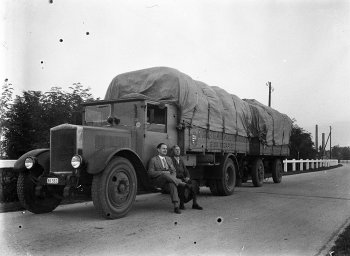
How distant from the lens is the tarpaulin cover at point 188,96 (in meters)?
9.07

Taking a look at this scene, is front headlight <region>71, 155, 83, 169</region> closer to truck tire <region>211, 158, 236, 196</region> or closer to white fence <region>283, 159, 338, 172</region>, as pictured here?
truck tire <region>211, 158, 236, 196</region>

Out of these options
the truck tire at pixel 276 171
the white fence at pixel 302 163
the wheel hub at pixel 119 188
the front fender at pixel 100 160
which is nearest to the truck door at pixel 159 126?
the wheel hub at pixel 119 188

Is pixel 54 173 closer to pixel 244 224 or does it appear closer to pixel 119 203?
pixel 119 203

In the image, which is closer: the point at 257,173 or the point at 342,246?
the point at 342,246

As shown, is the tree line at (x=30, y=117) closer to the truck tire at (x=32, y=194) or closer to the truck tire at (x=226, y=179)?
the truck tire at (x=32, y=194)

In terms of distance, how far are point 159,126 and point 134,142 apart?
2.80 feet

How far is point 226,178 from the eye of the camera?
1088cm

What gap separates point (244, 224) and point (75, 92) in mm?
6846

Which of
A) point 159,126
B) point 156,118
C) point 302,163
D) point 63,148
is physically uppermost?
point 156,118

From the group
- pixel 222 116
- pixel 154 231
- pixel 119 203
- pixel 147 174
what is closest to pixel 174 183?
pixel 147 174

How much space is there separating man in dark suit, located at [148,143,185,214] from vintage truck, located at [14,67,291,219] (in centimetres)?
21

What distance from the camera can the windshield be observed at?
8.35 metres

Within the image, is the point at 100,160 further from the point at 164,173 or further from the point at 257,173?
the point at 257,173

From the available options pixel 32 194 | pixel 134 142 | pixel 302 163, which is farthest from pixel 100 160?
pixel 302 163
